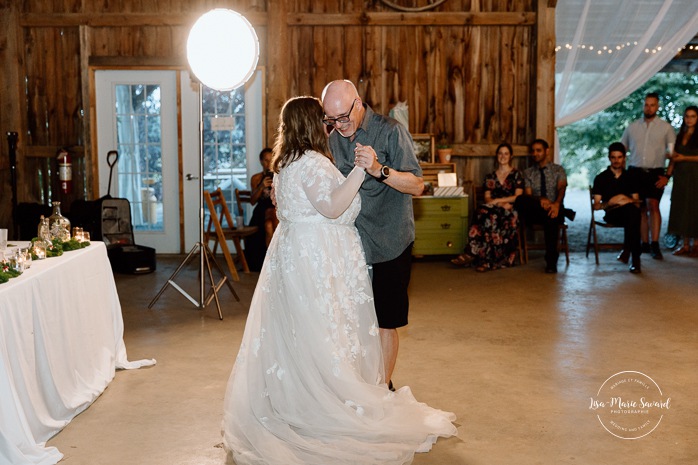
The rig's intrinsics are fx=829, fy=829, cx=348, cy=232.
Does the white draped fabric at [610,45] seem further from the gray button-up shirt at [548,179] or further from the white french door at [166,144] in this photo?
the white french door at [166,144]

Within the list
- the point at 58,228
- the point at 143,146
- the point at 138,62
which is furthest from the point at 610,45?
the point at 58,228

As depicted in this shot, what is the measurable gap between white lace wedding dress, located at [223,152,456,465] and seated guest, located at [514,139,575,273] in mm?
4912

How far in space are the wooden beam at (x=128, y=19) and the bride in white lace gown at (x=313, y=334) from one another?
5987 mm

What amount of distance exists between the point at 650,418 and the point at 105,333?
285cm

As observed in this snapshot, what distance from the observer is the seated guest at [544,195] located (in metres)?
8.30

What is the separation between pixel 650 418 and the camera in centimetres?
386

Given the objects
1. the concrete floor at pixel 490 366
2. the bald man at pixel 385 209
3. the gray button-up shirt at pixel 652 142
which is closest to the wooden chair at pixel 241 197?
the concrete floor at pixel 490 366

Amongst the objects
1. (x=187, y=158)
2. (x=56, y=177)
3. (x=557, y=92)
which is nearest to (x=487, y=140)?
(x=557, y=92)

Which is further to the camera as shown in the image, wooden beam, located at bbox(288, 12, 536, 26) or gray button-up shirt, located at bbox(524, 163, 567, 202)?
wooden beam, located at bbox(288, 12, 536, 26)

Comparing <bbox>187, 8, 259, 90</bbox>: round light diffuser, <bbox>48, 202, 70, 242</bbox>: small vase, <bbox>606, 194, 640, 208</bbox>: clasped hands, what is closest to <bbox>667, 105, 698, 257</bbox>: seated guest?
<bbox>606, 194, 640, 208</bbox>: clasped hands

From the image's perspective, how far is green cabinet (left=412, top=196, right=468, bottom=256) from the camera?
8.77 meters

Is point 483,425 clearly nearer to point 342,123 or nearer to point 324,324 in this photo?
point 324,324

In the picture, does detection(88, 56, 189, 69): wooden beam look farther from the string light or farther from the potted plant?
the string light

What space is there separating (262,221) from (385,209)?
15.2 feet
